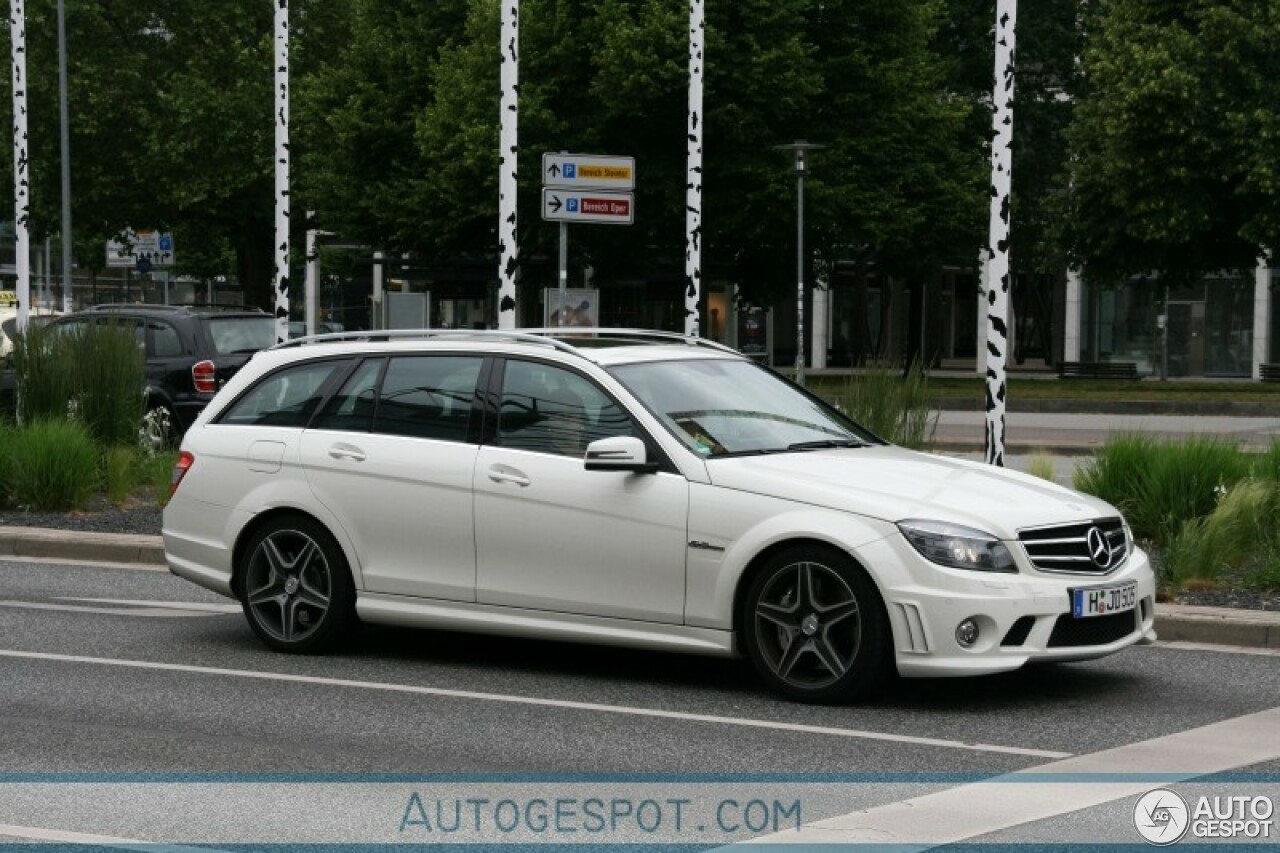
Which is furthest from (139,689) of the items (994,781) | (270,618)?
(994,781)

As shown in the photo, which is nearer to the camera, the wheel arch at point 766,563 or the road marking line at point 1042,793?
the road marking line at point 1042,793

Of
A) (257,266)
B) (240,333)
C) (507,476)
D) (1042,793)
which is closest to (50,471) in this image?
(240,333)

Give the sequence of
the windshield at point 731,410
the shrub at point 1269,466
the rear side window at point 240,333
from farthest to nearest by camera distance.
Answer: the rear side window at point 240,333 → the shrub at point 1269,466 → the windshield at point 731,410

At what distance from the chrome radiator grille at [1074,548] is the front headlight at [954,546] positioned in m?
0.16

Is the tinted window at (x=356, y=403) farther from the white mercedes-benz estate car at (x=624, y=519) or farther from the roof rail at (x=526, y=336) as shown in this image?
the roof rail at (x=526, y=336)

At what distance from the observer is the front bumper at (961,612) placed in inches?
329

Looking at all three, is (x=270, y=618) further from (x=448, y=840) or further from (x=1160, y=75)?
(x=1160, y=75)

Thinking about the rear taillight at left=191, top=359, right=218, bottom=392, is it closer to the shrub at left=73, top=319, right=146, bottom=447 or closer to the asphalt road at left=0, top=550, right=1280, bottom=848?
the shrub at left=73, top=319, right=146, bottom=447

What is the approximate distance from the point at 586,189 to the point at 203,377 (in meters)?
5.63

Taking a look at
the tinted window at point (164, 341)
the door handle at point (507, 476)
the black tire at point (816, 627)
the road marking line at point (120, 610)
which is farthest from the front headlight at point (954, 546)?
the tinted window at point (164, 341)

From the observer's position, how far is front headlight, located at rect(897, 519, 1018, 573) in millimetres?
8414

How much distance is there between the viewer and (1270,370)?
51.5m

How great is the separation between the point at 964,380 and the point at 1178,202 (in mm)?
→ 8998

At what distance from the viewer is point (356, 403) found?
10.2m
